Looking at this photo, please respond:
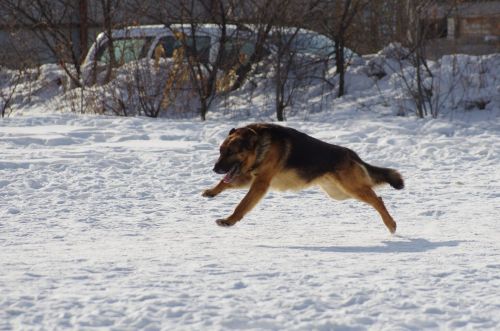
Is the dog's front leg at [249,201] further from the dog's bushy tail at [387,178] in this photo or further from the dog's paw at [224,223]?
the dog's bushy tail at [387,178]

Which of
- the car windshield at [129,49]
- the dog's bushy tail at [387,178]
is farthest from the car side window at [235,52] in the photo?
the dog's bushy tail at [387,178]

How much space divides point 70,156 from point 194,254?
5.49 m

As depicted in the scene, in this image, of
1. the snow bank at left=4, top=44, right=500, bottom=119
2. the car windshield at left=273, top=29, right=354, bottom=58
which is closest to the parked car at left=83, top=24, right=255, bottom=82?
the snow bank at left=4, top=44, right=500, bottom=119

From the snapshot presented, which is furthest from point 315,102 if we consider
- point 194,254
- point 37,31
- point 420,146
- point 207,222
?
point 194,254

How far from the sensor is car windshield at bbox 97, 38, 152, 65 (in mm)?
16000

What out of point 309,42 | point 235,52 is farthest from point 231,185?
point 309,42

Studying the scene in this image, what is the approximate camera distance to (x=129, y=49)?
16.2 metres

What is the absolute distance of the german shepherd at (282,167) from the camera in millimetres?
7473

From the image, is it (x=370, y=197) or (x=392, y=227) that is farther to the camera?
(x=370, y=197)

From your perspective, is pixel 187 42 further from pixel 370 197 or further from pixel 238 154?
pixel 238 154

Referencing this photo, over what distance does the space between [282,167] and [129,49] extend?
29.5ft

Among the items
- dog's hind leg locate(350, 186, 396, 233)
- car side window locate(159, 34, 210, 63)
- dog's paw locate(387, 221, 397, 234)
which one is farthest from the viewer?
car side window locate(159, 34, 210, 63)

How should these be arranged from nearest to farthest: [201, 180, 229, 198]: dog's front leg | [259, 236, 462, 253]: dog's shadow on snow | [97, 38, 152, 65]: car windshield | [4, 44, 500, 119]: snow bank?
[259, 236, 462, 253]: dog's shadow on snow
[201, 180, 229, 198]: dog's front leg
[4, 44, 500, 119]: snow bank
[97, 38, 152, 65]: car windshield

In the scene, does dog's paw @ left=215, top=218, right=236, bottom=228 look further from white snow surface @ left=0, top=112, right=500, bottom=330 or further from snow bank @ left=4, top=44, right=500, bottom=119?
snow bank @ left=4, top=44, right=500, bottom=119
